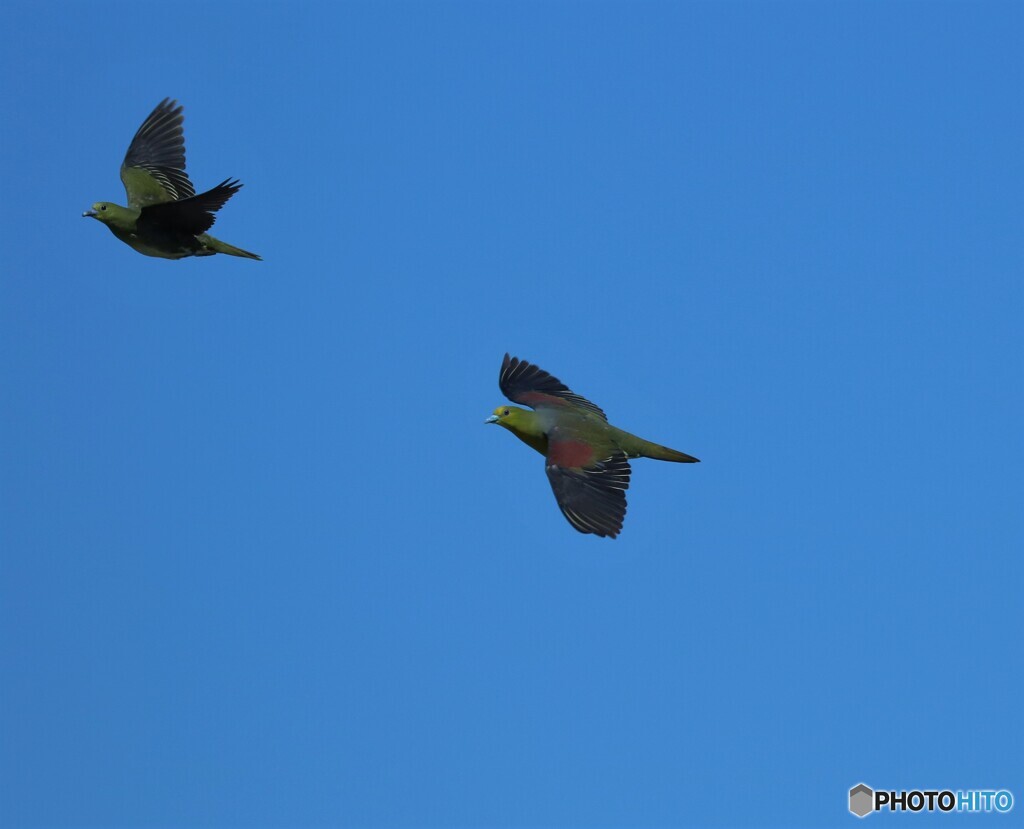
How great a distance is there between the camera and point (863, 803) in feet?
49.2

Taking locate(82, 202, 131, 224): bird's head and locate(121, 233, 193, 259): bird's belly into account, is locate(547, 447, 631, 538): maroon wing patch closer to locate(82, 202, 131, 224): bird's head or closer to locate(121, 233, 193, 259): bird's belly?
locate(121, 233, 193, 259): bird's belly

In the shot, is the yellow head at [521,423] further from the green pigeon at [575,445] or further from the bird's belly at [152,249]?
the bird's belly at [152,249]

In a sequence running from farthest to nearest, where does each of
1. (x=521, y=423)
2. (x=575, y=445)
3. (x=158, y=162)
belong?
1. (x=158, y=162)
2. (x=521, y=423)
3. (x=575, y=445)

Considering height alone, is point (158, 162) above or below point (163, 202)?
above

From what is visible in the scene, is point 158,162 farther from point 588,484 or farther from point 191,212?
point 588,484

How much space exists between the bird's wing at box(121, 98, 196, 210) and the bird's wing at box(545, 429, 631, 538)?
6.14 metres

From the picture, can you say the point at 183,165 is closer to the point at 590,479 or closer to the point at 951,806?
the point at 590,479

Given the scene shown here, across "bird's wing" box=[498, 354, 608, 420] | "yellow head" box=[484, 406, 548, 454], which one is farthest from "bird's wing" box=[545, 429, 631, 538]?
"bird's wing" box=[498, 354, 608, 420]

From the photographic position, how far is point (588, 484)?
1323 cm

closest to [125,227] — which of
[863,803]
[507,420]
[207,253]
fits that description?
[207,253]

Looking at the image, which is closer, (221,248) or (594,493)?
(594,493)

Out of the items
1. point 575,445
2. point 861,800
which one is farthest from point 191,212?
point 861,800

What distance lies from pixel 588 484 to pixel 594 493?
159mm

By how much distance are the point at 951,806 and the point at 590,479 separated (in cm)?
475
